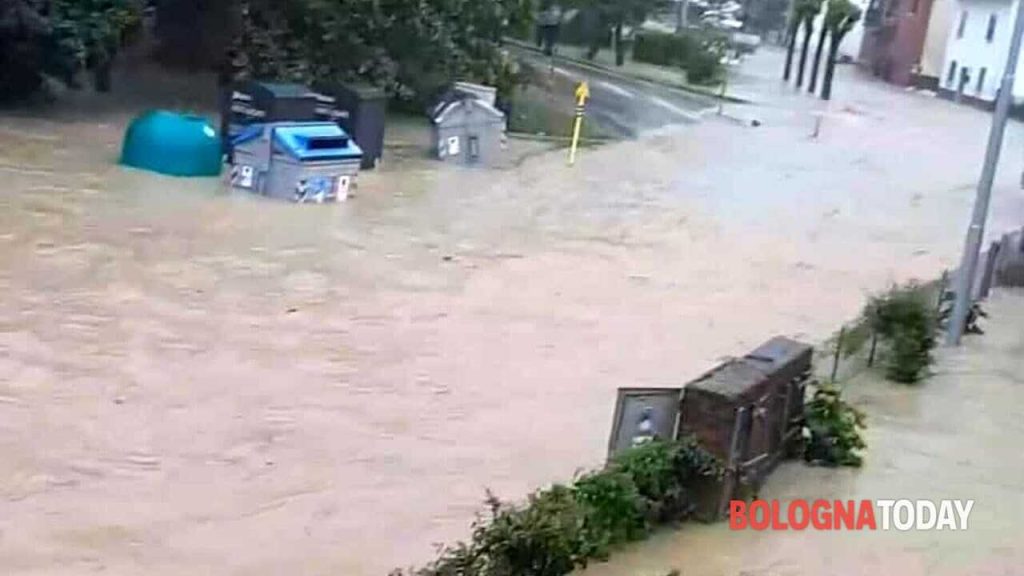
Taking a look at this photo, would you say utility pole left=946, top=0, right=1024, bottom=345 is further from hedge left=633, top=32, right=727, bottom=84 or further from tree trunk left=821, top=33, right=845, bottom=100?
tree trunk left=821, top=33, right=845, bottom=100

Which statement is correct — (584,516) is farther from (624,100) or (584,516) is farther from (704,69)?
(704,69)

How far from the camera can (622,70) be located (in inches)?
2029

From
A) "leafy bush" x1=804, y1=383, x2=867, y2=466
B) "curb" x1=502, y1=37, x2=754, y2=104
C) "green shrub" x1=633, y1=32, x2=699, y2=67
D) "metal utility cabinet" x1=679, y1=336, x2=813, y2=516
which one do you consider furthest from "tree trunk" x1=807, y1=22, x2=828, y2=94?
"metal utility cabinet" x1=679, y1=336, x2=813, y2=516

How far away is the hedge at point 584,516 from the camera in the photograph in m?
6.74

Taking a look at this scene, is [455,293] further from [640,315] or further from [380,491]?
[380,491]

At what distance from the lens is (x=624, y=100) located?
132ft

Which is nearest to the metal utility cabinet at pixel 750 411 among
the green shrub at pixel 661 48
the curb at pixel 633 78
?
the curb at pixel 633 78

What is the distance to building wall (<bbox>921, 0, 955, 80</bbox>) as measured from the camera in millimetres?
66062

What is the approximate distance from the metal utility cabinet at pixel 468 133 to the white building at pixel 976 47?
37732 mm

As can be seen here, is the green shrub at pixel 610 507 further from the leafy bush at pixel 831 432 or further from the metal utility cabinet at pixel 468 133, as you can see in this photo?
the metal utility cabinet at pixel 468 133

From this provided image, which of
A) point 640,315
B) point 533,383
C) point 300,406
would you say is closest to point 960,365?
Result: point 640,315

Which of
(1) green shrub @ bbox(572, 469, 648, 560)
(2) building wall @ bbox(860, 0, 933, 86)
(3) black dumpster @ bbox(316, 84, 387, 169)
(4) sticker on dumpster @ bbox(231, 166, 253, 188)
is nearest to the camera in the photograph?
(1) green shrub @ bbox(572, 469, 648, 560)

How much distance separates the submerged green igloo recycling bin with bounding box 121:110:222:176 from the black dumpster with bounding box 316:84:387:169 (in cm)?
271

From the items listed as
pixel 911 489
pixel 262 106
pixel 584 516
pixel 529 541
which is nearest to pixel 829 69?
pixel 262 106
